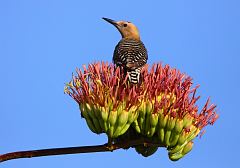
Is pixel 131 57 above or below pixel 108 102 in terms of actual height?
above

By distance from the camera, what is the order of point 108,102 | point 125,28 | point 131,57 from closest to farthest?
1. point 108,102
2. point 131,57
3. point 125,28

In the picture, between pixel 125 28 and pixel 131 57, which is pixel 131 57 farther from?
pixel 125 28

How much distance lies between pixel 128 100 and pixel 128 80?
13.8 inches

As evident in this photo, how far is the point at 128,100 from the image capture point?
5.94 meters

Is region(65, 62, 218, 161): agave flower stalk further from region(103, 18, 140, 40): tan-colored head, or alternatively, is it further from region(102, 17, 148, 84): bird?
region(103, 18, 140, 40): tan-colored head

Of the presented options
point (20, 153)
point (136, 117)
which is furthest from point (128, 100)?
point (20, 153)

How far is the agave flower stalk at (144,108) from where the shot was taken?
19.4ft

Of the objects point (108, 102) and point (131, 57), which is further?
point (131, 57)

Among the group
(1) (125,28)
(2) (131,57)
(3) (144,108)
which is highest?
(1) (125,28)

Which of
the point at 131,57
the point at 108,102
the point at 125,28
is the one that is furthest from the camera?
the point at 125,28

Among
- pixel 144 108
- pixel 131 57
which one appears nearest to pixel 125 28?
pixel 131 57

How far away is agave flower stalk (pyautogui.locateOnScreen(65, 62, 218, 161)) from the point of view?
19.4 ft

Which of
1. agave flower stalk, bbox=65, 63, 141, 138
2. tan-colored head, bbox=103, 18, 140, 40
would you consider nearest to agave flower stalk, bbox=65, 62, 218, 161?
agave flower stalk, bbox=65, 63, 141, 138

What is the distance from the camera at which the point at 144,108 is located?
6070 mm
